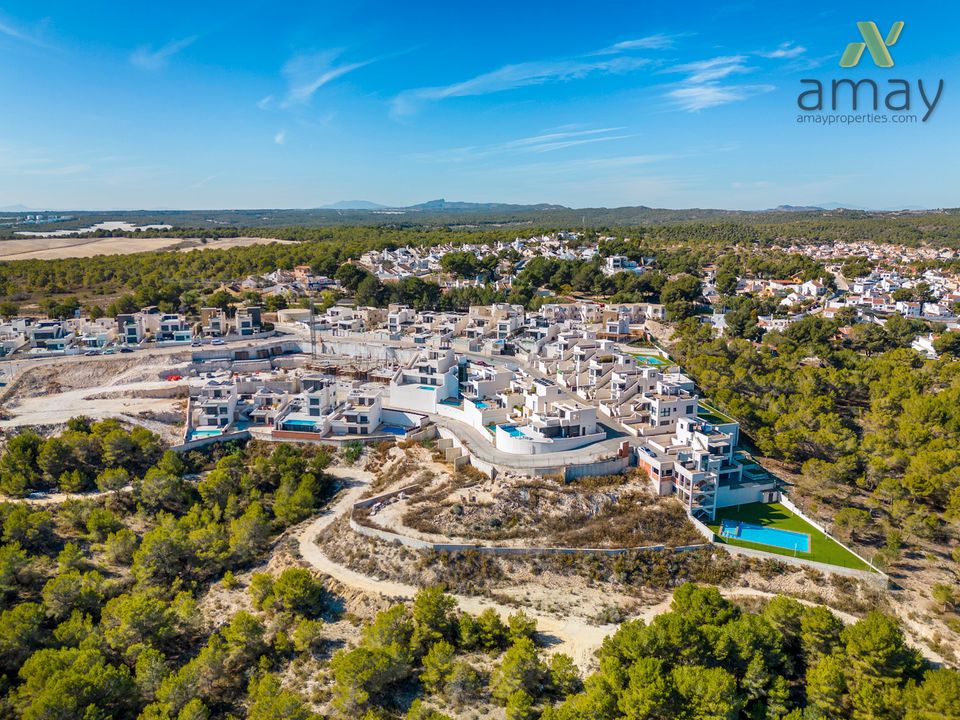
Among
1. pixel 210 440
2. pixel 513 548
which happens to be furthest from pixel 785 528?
pixel 210 440

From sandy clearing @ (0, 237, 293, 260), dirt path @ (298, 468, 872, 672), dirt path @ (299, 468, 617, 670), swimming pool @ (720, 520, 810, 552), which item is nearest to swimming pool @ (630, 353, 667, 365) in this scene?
swimming pool @ (720, 520, 810, 552)

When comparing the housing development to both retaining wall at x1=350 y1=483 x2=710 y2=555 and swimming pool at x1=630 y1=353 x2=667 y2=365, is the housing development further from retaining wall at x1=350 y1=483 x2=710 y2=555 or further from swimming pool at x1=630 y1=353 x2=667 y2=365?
swimming pool at x1=630 y1=353 x2=667 y2=365

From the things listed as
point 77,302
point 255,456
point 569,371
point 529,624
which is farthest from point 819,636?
point 77,302

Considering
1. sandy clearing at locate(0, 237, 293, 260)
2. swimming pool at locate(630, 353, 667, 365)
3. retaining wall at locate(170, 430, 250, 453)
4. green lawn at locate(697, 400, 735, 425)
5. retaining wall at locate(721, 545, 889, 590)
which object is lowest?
Answer: retaining wall at locate(721, 545, 889, 590)

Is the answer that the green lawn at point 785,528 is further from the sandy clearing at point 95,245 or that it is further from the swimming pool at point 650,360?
the sandy clearing at point 95,245

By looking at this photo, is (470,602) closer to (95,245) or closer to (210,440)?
(210,440)

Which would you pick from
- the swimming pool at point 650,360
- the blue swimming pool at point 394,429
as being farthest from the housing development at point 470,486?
the swimming pool at point 650,360
